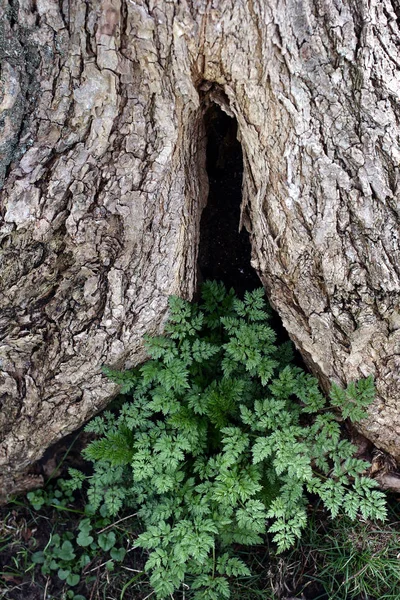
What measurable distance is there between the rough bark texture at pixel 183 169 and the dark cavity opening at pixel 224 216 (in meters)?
0.18

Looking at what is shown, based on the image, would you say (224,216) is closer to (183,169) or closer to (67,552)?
(183,169)

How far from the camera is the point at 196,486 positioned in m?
2.77

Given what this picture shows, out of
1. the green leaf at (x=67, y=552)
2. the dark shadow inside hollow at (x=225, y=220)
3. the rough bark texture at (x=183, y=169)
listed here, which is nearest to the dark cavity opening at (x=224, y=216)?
the dark shadow inside hollow at (x=225, y=220)

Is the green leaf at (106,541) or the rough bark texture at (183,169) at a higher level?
the rough bark texture at (183,169)

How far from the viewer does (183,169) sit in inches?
98.0

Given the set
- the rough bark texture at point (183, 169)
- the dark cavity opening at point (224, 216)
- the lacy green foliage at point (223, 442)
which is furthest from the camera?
the dark cavity opening at point (224, 216)

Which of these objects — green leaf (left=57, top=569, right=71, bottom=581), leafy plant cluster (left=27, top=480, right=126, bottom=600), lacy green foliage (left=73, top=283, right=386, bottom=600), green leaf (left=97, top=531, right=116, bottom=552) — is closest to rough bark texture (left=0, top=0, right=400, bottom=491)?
lacy green foliage (left=73, top=283, right=386, bottom=600)

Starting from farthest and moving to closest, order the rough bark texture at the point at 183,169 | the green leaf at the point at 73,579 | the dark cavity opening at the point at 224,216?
the green leaf at the point at 73,579 < the dark cavity opening at the point at 224,216 < the rough bark texture at the point at 183,169

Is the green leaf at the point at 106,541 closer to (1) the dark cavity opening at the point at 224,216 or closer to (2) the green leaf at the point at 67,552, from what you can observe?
(2) the green leaf at the point at 67,552

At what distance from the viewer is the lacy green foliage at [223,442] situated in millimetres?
2592

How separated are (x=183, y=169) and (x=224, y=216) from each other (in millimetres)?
599

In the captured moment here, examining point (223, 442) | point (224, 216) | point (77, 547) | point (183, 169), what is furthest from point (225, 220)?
point (77, 547)

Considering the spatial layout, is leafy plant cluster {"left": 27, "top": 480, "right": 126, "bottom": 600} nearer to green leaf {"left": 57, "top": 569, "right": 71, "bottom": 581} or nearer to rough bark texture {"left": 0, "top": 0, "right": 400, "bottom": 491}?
green leaf {"left": 57, "top": 569, "right": 71, "bottom": 581}

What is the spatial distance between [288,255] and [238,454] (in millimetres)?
1020
